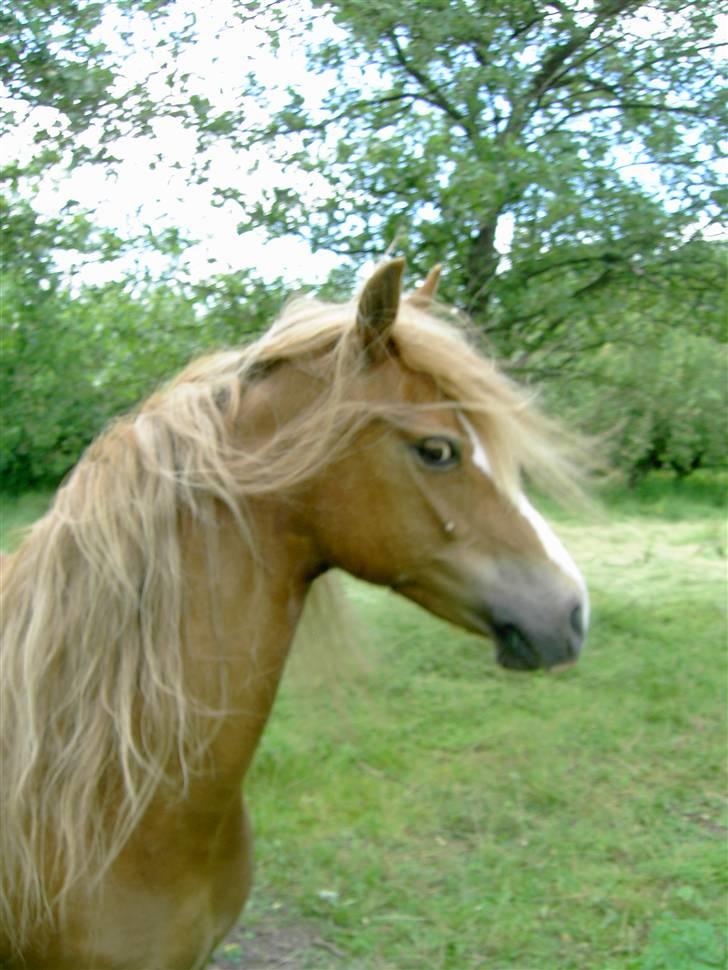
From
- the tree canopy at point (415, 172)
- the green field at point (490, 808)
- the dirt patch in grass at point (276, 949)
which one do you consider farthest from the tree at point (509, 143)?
the dirt patch in grass at point (276, 949)

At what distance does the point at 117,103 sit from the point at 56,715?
305cm

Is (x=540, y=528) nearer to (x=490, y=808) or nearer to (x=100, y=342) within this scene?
(x=490, y=808)

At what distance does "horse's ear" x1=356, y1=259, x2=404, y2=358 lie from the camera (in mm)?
1772

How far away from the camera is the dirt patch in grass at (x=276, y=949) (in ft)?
10.6

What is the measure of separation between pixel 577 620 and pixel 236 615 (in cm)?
66

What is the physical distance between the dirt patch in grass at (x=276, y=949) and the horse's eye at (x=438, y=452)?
2142 mm

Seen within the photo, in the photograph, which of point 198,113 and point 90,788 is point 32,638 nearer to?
point 90,788

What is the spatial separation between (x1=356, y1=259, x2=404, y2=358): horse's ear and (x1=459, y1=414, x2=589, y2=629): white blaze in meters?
0.22

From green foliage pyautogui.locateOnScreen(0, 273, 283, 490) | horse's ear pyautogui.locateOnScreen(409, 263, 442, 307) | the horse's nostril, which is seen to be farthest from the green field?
green foliage pyautogui.locateOnScreen(0, 273, 283, 490)

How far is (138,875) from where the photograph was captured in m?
1.86

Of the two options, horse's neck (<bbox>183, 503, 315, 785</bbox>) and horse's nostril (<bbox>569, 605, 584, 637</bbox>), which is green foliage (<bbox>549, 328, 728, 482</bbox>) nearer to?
horse's nostril (<bbox>569, 605, 584, 637</bbox>)

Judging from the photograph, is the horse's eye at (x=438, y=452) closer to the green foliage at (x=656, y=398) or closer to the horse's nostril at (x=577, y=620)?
the horse's nostril at (x=577, y=620)

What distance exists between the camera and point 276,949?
10.9 ft

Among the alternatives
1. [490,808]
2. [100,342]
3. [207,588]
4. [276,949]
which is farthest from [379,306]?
[100,342]
